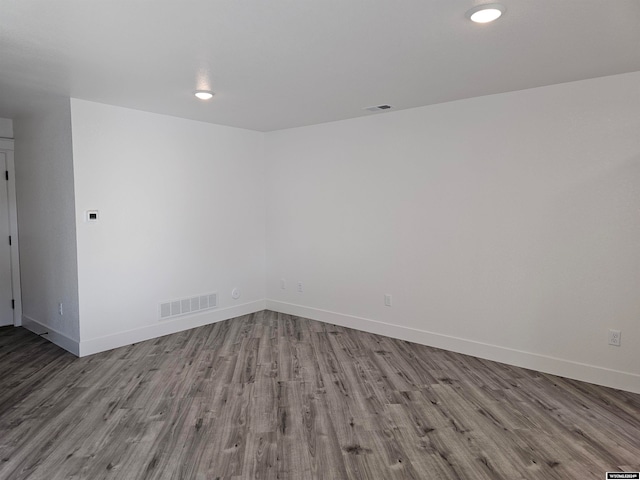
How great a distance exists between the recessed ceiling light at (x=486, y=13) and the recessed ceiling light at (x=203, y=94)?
2283mm

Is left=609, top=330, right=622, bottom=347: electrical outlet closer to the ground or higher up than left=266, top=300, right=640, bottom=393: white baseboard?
higher up

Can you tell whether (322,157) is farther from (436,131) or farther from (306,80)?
(306,80)

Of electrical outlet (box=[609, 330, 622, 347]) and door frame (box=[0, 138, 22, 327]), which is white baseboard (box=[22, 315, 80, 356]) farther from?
electrical outlet (box=[609, 330, 622, 347])

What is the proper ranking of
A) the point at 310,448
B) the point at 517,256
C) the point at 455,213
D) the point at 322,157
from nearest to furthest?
the point at 310,448 → the point at 517,256 → the point at 455,213 → the point at 322,157

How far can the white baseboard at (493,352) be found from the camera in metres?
3.27

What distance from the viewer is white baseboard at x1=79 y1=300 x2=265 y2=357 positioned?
409 centimetres

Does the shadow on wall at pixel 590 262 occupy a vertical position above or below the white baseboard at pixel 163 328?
above

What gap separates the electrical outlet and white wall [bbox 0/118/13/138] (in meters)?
6.59

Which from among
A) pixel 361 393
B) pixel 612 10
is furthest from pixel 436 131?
pixel 361 393

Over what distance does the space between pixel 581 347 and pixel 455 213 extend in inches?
61.9

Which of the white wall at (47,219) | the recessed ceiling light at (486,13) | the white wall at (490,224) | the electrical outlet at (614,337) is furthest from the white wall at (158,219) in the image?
the electrical outlet at (614,337)

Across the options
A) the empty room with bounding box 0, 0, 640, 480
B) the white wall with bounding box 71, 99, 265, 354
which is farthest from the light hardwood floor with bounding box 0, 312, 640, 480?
the white wall with bounding box 71, 99, 265, 354

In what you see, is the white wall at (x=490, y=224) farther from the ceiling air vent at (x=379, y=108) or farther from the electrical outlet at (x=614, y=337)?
the ceiling air vent at (x=379, y=108)

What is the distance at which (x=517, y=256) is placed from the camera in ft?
12.2
